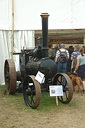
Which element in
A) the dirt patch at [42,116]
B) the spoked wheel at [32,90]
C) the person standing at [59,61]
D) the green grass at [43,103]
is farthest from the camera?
the person standing at [59,61]

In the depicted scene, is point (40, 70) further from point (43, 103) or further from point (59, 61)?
point (59, 61)

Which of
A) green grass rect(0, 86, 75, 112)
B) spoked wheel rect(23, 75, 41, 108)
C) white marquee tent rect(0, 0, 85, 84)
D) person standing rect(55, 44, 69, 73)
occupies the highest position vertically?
white marquee tent rect(0, 0, 85, 84)

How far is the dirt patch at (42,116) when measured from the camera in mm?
4113

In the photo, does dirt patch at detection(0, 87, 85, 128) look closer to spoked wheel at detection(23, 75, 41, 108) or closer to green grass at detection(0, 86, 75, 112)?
green grass at detection(0, 86, 75, 112)

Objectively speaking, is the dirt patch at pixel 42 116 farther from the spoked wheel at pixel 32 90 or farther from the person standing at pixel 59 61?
the person standing at pixel 59 61

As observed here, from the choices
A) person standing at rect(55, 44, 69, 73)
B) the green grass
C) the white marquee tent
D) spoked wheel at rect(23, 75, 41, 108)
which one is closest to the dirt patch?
the green grass

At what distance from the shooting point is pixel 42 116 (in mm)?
4594

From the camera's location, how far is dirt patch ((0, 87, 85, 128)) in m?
4.11
